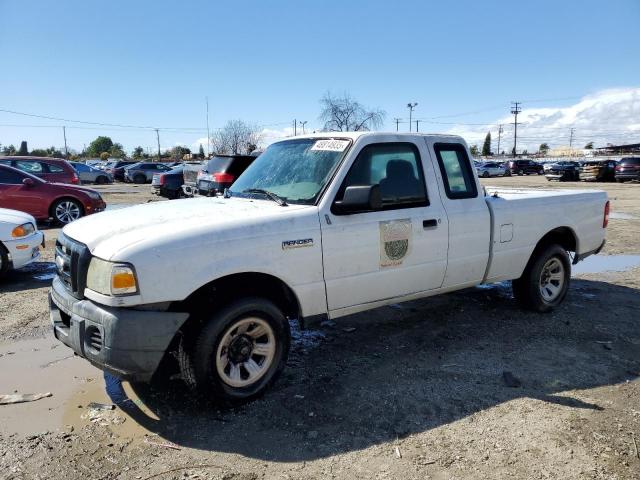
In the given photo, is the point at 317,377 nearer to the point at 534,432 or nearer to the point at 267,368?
the point at 267,368

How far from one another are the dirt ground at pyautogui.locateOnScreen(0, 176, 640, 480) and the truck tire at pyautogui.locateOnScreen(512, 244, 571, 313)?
0.90 ft

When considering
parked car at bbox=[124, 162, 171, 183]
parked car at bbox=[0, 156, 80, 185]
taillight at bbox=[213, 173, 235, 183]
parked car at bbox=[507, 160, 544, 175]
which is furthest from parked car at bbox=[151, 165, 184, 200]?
parked car at bbox=[507, 160, 544, 175]

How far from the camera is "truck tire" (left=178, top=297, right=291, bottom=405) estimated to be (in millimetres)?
3502

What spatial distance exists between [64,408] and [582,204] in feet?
18.8

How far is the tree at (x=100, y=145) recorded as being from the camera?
107 meters

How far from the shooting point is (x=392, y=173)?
452cm

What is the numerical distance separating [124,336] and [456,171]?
336 centimetres

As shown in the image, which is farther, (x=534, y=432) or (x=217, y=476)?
(x=534, y=432)

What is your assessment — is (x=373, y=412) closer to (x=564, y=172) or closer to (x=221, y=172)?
(x=221, y=172)

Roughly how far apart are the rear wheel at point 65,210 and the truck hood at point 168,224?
8.80 m

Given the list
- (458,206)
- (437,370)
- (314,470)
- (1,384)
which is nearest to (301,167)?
(458,206)

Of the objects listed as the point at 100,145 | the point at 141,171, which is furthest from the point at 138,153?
the point at 141,171

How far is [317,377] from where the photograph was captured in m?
4.27

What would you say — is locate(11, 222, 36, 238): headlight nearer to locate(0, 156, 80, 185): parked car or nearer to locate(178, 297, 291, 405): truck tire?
locate(178, 297, 291, 405): truck tire
